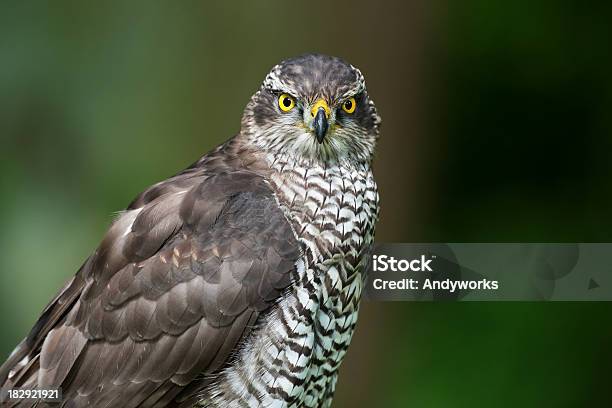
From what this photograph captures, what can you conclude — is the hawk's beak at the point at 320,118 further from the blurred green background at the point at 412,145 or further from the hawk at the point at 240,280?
the blurred green background at the point at 412,145

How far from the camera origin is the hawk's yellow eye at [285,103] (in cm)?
349

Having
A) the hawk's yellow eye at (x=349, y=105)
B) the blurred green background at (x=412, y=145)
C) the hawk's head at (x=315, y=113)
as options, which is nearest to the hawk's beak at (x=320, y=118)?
the hawk's head at (x=315, y=113)

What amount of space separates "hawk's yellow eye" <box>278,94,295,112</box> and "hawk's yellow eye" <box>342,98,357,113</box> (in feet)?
0.64

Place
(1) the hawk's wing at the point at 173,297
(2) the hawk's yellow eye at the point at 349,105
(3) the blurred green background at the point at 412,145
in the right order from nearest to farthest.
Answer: (1) the hawk's wing at the point at 173,297 → (2) the hawk's yellow eye at the point at 349,105 → (3) the blurred green background at the point at 412,145

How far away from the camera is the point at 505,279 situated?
17.3 feet

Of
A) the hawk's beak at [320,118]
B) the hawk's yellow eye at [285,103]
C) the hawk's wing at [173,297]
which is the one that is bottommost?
the hawk's wing at [173,297]

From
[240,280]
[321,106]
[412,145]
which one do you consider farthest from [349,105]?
[412,145]

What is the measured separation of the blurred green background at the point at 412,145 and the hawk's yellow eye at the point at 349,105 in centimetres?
214

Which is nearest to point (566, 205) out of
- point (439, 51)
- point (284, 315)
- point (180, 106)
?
point (439, 51)

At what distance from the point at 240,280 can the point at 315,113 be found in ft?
2.17

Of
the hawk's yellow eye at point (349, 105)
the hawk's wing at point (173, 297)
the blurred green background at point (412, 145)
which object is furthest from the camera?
the blurred green background at point (412, 145)

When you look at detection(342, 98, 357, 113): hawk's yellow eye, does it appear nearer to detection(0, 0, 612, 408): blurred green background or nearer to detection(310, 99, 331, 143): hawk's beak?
detection(310, 99, 331, 143): hawk's beak

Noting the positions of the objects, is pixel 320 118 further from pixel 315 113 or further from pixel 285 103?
pixel 285 103

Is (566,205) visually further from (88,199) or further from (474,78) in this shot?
(88,199)
